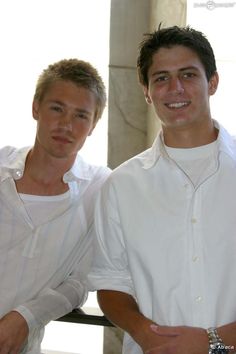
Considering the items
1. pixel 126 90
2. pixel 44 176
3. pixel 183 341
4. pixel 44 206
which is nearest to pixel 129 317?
pixel 183 341

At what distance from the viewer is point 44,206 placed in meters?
1.82

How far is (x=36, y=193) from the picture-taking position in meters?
1.85

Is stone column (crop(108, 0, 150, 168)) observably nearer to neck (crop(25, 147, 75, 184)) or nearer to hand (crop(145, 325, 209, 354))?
neck (crop(25, 147, 75, 184))

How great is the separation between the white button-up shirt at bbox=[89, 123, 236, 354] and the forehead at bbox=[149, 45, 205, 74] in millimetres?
230

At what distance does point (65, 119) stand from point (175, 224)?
614mm

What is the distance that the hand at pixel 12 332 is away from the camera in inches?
61.5

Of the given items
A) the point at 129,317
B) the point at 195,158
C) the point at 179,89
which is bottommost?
the point at 129,317

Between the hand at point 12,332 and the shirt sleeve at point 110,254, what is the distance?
0.83 ft

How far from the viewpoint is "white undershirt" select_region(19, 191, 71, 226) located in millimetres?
1781

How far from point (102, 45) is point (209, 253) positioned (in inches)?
59.1

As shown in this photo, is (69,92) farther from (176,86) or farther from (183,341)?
(183,341)

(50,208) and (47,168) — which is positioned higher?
(47,168)

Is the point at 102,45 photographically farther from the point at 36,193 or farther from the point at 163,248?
the point at 163,248

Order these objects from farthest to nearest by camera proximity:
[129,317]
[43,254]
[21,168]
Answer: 1. [21,168]
2. [43,254]
3. [129,317]
